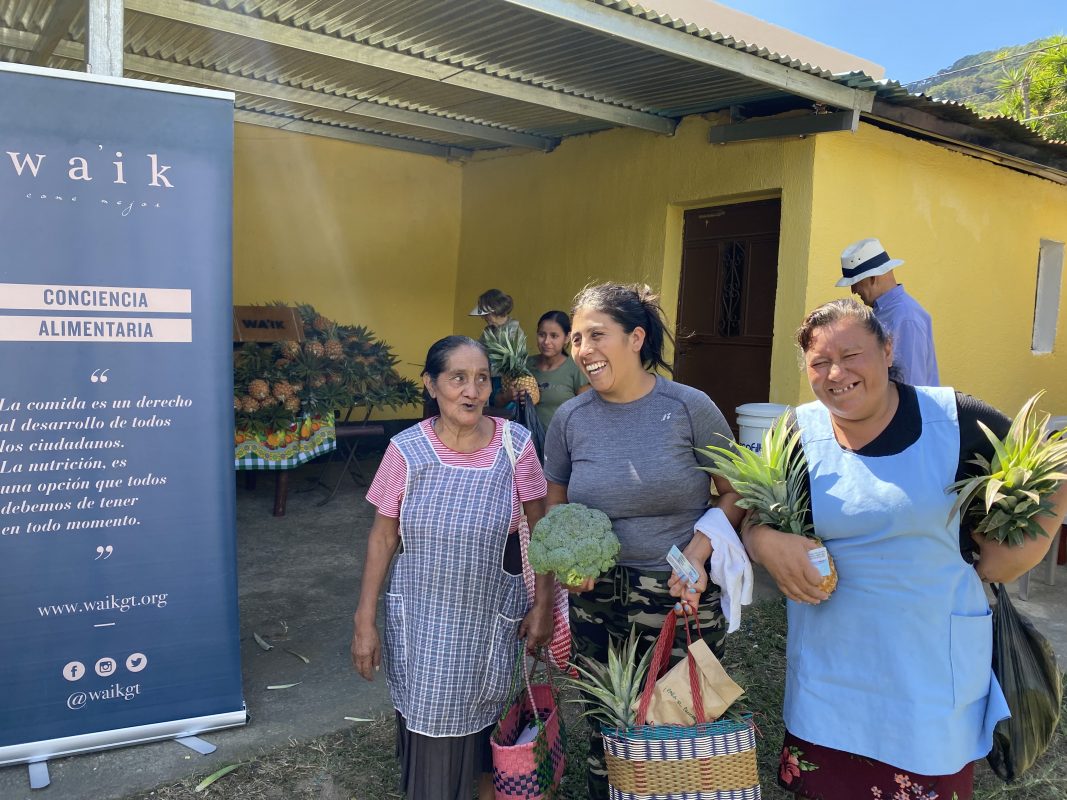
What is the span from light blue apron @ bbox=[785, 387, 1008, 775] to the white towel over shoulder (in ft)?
0.81

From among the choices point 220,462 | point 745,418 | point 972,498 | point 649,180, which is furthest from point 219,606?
point 649,180

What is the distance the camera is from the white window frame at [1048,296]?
876cm

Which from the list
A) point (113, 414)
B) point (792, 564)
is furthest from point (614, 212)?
point (792, 564)

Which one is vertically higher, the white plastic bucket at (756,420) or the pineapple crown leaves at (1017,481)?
the pineapple crown leaves at (1017,481)

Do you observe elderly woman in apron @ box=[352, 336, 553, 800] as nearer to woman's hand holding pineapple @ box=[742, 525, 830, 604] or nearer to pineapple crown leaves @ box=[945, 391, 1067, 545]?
woman's hand holding pineapple @ box=[742, 525, 830, 604]

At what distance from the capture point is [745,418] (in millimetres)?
5719

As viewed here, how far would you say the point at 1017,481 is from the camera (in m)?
2.01

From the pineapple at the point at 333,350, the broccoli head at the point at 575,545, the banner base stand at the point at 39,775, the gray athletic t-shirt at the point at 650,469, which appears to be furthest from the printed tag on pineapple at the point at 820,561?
the pineapple at the point at 333,350

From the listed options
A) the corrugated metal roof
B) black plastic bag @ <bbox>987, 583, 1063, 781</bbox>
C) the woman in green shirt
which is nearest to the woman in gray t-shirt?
black plastic bag @ <bbox>987, 583, 1063, 781</bbox>

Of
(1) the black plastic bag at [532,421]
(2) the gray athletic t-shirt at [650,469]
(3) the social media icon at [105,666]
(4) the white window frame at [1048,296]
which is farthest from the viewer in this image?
(4) the white window frame at [1048,296]

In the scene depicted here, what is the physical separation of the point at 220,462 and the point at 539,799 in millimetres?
1894

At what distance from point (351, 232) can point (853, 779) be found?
848 cm

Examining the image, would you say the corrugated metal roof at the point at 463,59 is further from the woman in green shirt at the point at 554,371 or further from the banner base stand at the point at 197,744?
the banner base stand at the point at 197,744

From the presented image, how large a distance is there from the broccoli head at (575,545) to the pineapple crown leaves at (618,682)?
0.29m
